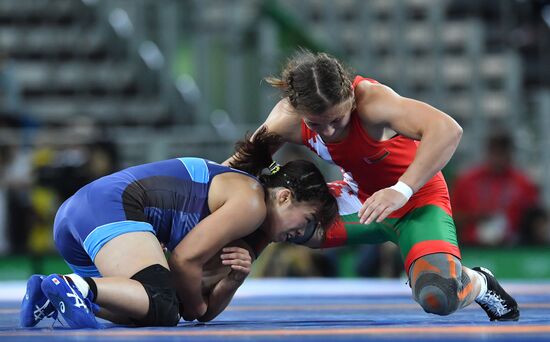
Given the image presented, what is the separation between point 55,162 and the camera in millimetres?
7750

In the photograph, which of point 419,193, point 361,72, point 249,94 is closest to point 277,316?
point 419,193

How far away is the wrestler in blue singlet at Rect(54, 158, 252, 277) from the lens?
377 centimetres

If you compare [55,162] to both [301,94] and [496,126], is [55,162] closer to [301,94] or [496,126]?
[496,126]

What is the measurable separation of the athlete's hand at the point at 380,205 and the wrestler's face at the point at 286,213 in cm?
34

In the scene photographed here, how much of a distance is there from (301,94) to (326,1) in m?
6.60

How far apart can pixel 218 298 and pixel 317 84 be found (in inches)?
34.2

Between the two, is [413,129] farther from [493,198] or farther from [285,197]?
[493,198]

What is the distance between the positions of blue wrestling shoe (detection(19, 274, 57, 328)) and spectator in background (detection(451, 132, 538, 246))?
4.84m

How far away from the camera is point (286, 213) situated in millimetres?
3969

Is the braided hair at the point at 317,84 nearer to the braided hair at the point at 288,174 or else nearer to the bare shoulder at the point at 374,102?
the bare shoulder at the point at 374,102

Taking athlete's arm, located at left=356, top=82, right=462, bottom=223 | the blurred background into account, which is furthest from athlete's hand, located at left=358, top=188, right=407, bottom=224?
the blurred background

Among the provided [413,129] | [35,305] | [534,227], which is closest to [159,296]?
[35,305]

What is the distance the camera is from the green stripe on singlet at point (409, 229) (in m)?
4.19

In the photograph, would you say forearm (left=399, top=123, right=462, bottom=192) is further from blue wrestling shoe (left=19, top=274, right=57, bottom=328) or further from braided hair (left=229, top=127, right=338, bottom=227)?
blue wrestling shoe (left=19, top=274, right=57, bottom=328)
